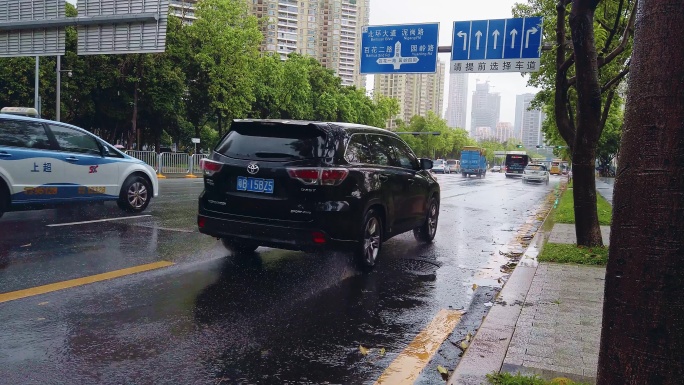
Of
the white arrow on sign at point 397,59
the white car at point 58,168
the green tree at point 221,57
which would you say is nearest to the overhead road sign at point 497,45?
the white arrow on sign at point 397,59

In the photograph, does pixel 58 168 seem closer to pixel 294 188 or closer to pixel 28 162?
pixel 28 162

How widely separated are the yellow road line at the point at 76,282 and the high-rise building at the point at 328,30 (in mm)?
134967

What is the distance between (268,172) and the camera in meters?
6.21

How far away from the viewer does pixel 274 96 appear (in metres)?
44.3

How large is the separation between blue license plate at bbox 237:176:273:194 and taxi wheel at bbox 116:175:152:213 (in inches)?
206

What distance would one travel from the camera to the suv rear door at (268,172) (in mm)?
6133

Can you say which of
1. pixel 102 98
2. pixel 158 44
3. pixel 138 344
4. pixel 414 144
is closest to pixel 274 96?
pixel 102 98

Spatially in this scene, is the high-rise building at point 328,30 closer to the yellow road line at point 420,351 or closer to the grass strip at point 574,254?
the grass strip at point 574,254

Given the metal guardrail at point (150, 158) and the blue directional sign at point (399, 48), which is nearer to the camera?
the blue directional sign at point (399, 48)

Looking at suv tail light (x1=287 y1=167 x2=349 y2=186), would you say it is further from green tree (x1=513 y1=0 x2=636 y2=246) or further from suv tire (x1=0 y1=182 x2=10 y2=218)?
suv tire (x1=0 y1=182 x2=10 y2=218)

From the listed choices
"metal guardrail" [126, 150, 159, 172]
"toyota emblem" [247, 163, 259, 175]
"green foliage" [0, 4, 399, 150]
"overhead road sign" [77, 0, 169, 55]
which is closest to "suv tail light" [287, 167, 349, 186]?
"toyota emblem" [247, 163, 259, 175]

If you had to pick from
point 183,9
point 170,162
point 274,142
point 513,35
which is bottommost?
point 170,162

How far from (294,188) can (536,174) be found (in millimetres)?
42092

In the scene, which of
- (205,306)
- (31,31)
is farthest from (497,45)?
(31,31)
